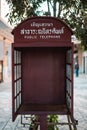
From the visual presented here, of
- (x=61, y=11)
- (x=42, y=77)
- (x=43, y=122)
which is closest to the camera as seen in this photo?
(x=43, y=122)

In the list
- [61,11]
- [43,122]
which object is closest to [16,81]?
[43,122]

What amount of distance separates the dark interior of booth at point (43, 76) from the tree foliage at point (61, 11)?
5.99 feet

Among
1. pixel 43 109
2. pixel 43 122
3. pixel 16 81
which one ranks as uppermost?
pixel 16 81

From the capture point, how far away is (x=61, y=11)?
7582mm

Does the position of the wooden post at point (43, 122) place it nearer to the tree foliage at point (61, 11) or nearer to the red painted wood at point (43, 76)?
the red painted wood at point (43, 76)

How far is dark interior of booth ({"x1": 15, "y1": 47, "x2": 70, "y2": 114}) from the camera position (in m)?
5.44

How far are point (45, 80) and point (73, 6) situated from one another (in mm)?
2326

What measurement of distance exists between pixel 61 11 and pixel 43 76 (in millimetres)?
2540

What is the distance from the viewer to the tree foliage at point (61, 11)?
7.05 metres

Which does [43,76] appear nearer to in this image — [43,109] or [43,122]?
[43,109]

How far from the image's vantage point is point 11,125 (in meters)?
9.36

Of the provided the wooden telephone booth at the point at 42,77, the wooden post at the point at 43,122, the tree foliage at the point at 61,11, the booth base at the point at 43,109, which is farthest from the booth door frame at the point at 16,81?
the tree foliage at the point at 61,11

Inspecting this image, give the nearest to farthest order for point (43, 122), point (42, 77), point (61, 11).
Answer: point (43, 122)
point (42, 77)
point (61, 11)

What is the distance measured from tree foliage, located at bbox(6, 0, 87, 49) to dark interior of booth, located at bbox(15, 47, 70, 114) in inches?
71.8
